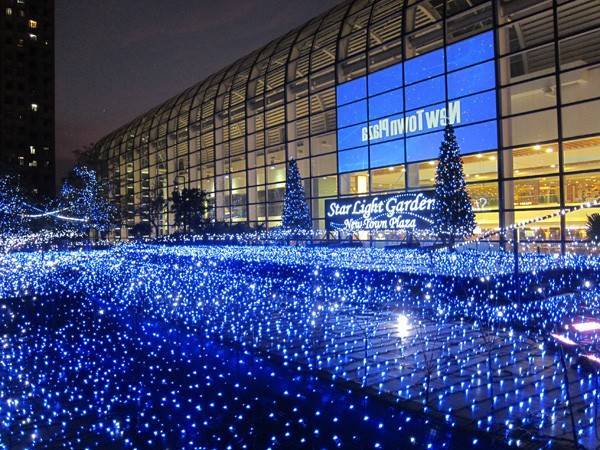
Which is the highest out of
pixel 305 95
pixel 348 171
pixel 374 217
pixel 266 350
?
pixel 305 95

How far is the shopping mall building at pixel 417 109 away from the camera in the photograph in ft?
64.6

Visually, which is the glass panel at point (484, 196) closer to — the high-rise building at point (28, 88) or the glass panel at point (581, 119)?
the glass panel at point (581, 119)

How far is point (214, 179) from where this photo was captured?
129 feet

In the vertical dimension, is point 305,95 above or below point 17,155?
below

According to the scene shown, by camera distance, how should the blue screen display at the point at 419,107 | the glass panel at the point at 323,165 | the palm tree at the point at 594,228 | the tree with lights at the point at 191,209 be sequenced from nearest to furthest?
the palm tree at the point at 594,228 < the blue screen display at the point at 419,107 < the glass panel at the point at 323,165 < the tree with lights at the point at 191,209

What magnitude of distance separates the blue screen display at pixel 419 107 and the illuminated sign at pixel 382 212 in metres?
2.46

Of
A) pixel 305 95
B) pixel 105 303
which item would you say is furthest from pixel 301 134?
pixel 105 303

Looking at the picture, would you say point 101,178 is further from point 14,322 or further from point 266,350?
point 266,350

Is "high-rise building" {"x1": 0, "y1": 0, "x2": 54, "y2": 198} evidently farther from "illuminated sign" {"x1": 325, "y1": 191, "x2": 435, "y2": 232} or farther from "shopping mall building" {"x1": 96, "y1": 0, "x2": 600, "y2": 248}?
"illuminated sign" {"x1": 325, "y1": 191, "x2": 435, "y2": 232}

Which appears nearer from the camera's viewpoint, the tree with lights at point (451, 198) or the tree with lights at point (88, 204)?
the tree with lights at point (451, 198)

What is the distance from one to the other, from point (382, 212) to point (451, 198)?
525cm

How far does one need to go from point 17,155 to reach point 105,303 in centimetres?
8903

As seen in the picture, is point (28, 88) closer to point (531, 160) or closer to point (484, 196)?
point (484, 196)

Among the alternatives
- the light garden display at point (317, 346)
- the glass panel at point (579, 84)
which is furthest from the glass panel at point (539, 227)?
the light garden display at point (317, 346)
